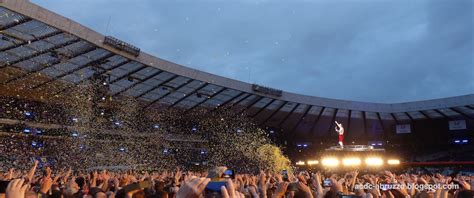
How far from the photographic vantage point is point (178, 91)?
99.9ft

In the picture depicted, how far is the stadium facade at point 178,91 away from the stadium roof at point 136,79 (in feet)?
0.13

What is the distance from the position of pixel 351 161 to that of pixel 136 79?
15.8 m

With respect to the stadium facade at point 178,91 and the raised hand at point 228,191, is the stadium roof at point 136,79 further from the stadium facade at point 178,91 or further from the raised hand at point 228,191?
the raised hand at point 228,191

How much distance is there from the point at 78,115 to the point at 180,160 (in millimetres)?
11347

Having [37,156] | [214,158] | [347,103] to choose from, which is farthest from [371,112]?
[37,156]

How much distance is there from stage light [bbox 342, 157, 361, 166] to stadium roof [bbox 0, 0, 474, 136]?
12.2 m

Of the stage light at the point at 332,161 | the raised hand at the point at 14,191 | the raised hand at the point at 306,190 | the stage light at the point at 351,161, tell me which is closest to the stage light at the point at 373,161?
the stage light at the point at 351,161

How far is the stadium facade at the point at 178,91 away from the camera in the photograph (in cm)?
1912

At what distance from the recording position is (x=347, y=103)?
35.2m

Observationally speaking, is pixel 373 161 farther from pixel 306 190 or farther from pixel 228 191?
pixel 228 191

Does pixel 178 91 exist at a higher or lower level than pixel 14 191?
higher

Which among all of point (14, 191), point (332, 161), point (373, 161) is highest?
point (373, 161)

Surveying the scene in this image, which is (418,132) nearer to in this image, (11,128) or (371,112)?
(371,112)

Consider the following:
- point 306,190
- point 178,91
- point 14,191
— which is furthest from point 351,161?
point 14,191
